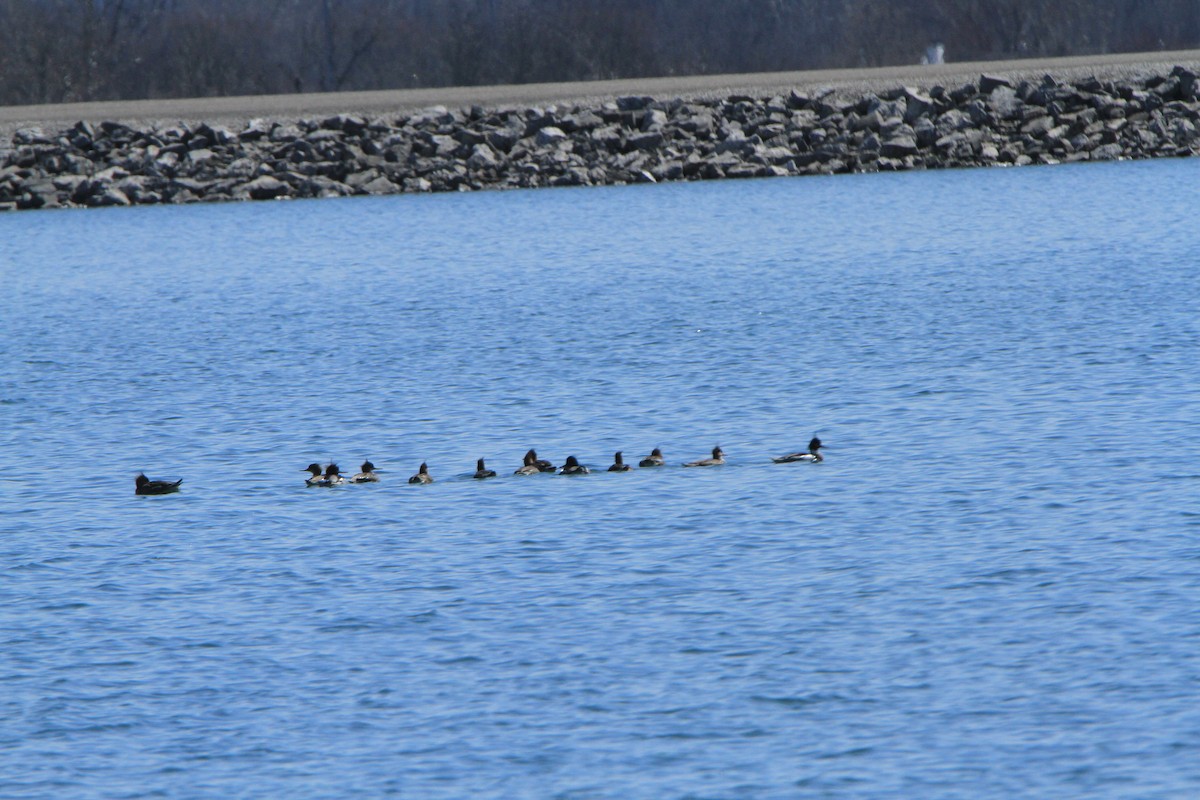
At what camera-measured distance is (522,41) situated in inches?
2876

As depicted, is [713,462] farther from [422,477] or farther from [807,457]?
[422,477]

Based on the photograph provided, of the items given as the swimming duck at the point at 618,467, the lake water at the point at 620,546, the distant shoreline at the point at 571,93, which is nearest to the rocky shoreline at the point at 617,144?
the distant shoreline at the point at 571,93

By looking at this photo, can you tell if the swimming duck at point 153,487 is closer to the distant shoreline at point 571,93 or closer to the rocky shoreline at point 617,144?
the rocky shoreline at point 617,144

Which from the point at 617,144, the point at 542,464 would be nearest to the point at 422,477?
the point at 542,464

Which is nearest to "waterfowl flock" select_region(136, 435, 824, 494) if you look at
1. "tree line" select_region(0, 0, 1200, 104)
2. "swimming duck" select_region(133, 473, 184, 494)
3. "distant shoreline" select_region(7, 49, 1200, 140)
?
"swimming duck" select_region(133, 473, 184, 494)

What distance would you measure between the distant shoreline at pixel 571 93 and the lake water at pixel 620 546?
23608 millimetres

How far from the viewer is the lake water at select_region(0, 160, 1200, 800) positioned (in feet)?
32.6

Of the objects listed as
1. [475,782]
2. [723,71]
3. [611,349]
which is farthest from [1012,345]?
[723,71]

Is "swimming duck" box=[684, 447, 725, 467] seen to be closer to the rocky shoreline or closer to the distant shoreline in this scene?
the rocky shoreline

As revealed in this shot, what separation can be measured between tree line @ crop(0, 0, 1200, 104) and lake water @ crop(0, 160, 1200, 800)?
4485 cm

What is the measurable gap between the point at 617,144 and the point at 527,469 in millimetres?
34905

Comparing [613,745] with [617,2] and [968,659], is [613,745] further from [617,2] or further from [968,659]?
[617,2]

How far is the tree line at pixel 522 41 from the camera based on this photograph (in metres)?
73.8

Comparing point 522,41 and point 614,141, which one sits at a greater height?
point 522,41
